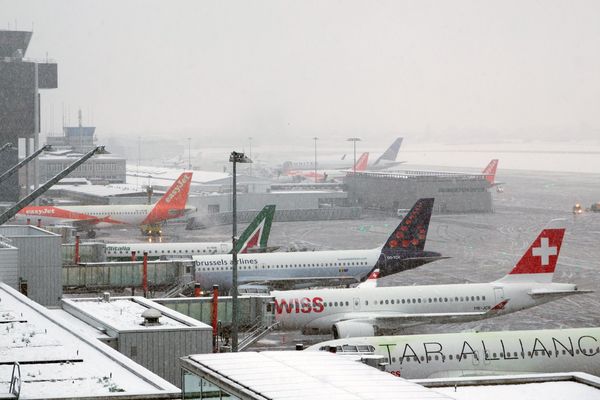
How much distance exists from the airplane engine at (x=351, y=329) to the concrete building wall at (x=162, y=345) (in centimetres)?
1851

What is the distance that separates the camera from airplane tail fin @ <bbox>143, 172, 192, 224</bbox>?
113438 millimetres

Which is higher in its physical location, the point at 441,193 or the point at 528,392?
the point at 441,193

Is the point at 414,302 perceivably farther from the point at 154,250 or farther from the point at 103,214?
the point at 103,214

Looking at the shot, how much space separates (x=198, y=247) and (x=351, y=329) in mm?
27207

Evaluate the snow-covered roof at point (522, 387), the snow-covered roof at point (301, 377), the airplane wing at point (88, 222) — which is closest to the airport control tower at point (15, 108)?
the airplane wing at point (88, 222)

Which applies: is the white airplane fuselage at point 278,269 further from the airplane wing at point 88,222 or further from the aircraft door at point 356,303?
the airplane wing at point 88,222

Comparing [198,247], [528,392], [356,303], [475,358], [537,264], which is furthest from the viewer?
[198,247]

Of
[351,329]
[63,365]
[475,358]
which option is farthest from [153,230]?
[63,365]

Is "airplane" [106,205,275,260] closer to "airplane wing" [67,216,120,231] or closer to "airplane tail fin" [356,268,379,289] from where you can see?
"airplane tail fin" [356,268,379,289]

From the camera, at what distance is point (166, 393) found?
21875 millimetres

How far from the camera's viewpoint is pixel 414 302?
179 ft

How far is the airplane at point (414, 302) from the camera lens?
175 feet

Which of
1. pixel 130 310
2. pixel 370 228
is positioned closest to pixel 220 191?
pixel 370 228

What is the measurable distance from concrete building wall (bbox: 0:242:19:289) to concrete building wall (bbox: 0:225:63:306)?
12.4ft
